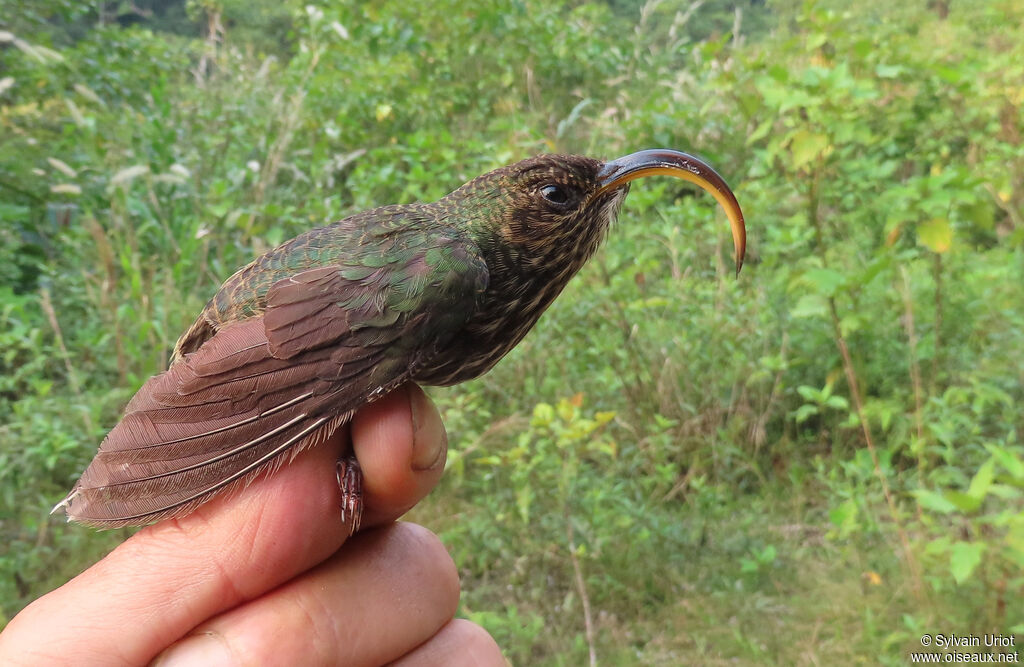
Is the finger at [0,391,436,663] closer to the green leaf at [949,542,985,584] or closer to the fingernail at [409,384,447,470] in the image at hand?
the fingernail at [409,384,447,470]

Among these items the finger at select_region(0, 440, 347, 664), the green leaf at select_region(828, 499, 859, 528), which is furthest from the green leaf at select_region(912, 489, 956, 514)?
the finger at select_region(0, 440, 347, 664)

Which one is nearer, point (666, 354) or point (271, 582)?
point (271, 582)

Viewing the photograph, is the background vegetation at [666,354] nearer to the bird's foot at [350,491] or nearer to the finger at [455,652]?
the finger at [455,652]

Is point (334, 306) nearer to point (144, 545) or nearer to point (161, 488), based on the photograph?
point (161, 488)

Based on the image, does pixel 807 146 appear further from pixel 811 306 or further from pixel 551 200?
pixel 551 200

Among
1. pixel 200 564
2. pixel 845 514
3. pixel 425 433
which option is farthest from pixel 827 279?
pixel 200 564

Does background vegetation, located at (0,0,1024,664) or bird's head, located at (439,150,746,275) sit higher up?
bird's head, located at (439,150,746,275)
